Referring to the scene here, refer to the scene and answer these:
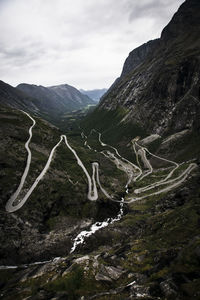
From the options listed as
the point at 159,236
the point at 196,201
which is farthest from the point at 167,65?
the point at 159,236

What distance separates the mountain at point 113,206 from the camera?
35.8m

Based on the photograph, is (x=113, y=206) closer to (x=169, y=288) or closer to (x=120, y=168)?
(x=120, y=168)

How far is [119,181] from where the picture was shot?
117062mm

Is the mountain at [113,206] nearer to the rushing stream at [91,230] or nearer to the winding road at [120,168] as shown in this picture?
the rushing stream at [91,230]

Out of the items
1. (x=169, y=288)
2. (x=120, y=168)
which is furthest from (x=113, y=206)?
(x=169, y=288)

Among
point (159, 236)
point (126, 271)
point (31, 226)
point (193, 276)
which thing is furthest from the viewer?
point (31, 226)

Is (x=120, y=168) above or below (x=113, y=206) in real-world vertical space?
above

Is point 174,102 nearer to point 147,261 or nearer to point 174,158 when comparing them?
point 174,158

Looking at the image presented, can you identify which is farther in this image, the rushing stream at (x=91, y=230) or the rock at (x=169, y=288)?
the rushing stream at (x=91, y=230)

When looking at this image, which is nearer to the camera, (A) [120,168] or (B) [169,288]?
(B) [169,288]

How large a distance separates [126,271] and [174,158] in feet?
339

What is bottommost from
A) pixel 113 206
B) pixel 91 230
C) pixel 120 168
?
pixel 91 230

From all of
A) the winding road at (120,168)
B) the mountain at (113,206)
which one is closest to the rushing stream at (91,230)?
the winding road at (120,168)

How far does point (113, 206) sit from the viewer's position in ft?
296
